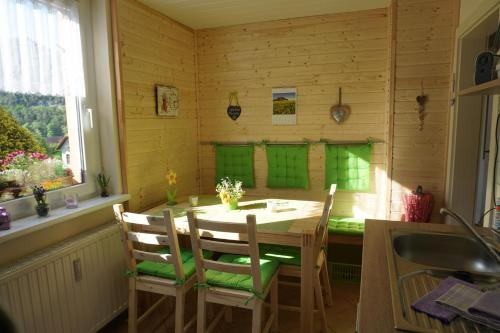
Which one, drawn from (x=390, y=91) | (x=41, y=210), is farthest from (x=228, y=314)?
(x=390, y=91)

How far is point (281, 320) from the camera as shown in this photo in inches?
105

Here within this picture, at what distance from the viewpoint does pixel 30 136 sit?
2.15 meters

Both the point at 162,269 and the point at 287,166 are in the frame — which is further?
the point at 287,166

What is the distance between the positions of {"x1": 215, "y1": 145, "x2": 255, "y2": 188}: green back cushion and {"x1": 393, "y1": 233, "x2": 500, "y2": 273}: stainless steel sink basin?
241 cm

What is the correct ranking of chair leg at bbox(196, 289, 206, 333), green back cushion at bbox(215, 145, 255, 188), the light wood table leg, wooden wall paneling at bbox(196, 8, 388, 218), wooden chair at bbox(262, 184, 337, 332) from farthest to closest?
green back cushion at bbox(215, 145, 255, 188)
wooden wall paneling at bbox(196, 8, 388, 218)
wooden chair at bbox(262, 184, 337, 332)
the light wood table leg
chair leg at bbox(196, 289, 206, 333)

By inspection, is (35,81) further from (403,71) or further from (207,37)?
(403,71)

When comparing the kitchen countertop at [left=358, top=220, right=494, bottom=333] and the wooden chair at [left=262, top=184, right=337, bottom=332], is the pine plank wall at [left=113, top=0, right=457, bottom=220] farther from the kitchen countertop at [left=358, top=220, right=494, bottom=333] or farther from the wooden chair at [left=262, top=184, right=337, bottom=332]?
the kitchen countertop at [left=358, top=220, right=494, bottom=333]

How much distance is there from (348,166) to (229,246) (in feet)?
6.72

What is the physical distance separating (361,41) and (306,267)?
95.1 inches

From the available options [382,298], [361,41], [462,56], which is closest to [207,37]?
[361,41]

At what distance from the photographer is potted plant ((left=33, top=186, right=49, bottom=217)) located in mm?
2129

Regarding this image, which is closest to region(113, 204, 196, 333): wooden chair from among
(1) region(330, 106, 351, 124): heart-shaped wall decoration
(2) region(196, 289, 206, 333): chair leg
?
(2) region(196, 289, 206, 333): chair leg

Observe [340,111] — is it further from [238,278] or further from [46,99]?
[46,99]

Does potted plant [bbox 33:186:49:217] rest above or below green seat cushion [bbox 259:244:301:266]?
above
